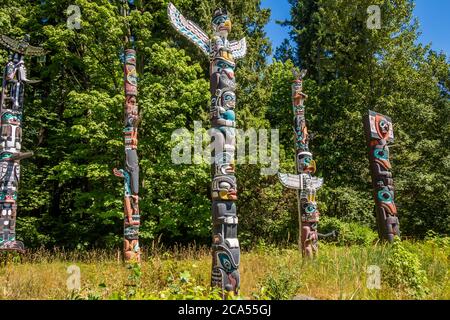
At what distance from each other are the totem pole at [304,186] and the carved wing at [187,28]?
3.75m

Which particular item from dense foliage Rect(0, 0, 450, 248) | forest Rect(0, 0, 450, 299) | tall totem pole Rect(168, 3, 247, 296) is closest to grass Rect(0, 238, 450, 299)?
tall totem pole Rect(168, 3, 247, 296)

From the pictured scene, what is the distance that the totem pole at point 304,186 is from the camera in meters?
10.2

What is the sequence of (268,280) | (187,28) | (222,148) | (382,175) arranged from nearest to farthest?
(268,280), (222,148), (187,28), (382,175)

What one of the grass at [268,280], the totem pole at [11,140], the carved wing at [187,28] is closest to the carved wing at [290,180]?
the grass at [268,280]

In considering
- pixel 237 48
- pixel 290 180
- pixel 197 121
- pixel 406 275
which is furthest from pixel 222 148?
pixel 197 121

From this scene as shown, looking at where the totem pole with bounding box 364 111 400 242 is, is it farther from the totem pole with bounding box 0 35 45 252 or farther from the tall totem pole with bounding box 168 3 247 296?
the totem pole with bounding box 0 35 45 252

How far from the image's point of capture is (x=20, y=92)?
1051cm

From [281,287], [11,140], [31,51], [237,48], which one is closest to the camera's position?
[281,287]

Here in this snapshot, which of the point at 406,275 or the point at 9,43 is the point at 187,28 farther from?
the point at 9,43

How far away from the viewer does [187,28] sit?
284 inches

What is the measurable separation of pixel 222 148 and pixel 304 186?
4707 mm

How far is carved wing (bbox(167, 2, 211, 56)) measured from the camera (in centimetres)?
692

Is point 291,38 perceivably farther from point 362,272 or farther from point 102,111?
point 362,272
